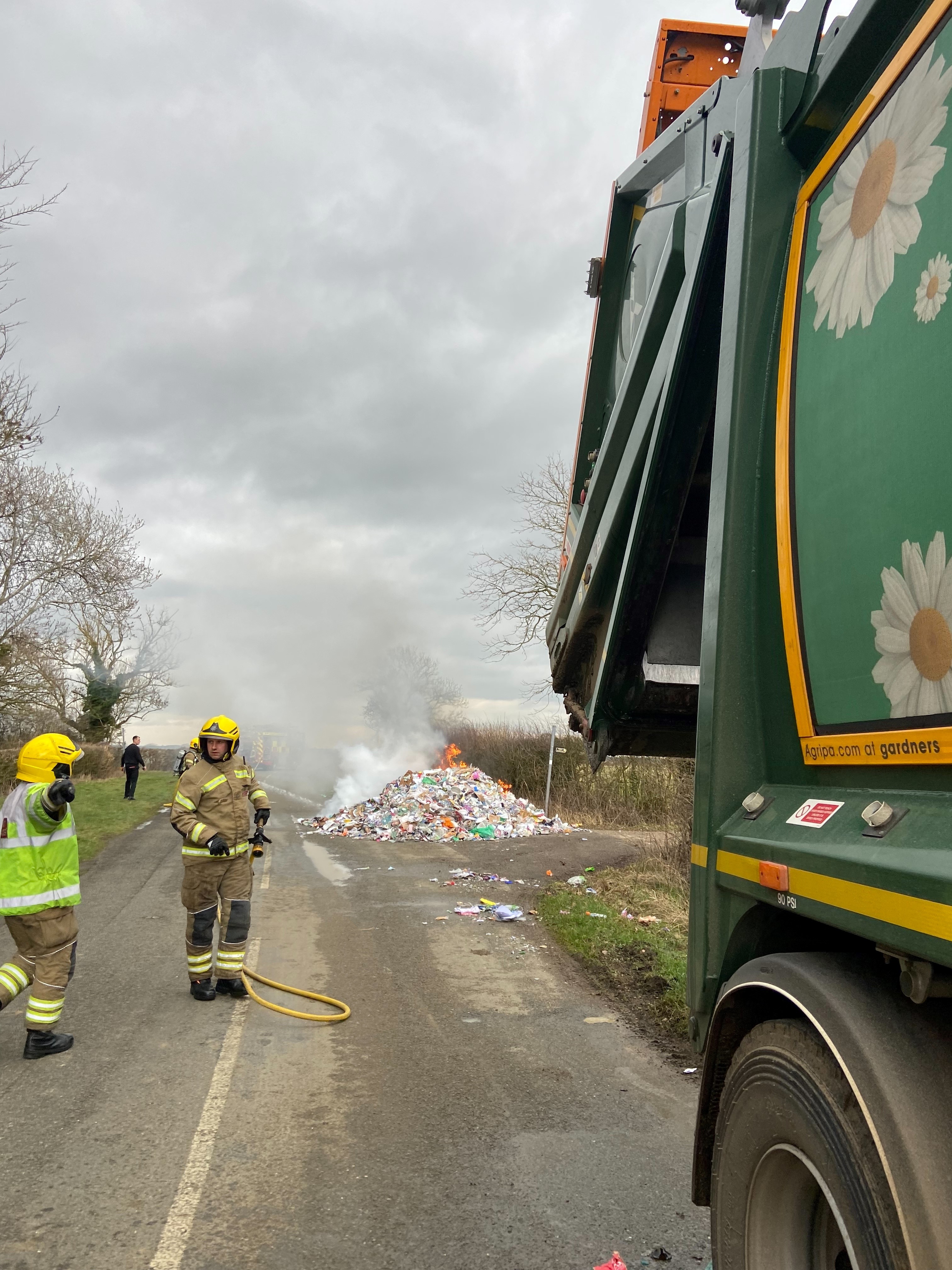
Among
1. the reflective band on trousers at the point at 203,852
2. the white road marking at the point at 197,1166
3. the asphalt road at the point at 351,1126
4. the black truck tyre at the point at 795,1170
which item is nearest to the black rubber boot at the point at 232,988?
the asphalt road at the point at 351,1126

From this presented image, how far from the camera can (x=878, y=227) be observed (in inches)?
67.8

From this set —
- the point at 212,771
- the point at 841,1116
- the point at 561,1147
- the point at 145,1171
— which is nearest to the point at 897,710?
the point at 841,1116

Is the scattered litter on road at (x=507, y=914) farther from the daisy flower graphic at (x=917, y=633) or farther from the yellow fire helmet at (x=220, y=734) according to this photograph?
the daisy flower graphic at (x=917, y=633)

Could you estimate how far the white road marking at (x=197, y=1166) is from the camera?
10.0 ft

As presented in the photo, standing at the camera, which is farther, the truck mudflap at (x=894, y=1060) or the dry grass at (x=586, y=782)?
the dry grass at (x=586, y=782)

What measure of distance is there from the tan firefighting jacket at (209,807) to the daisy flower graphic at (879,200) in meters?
5.53

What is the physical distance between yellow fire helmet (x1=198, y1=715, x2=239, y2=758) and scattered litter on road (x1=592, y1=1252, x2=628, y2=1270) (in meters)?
4.43

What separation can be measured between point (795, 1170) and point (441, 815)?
16927mm

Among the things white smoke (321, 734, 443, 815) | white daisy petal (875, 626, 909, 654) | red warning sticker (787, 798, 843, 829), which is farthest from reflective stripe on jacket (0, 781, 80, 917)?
white smoke (321, 734, 443, 815)

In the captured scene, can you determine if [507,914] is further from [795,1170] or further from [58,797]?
[795,1170]

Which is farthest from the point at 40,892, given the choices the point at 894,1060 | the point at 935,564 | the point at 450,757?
the point at 450,757

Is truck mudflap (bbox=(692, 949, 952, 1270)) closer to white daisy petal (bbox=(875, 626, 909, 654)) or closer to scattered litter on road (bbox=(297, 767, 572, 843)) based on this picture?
white daisy petal (bbox=(875, 626, 909, 654))

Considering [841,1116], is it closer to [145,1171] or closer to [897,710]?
[897,710]

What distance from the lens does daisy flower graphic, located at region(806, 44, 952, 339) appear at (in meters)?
1.58
